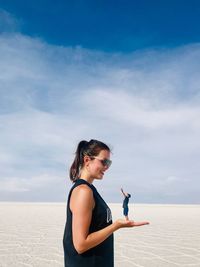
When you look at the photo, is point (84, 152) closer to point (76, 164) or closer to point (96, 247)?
point (76, 164)

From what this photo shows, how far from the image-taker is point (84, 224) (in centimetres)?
199

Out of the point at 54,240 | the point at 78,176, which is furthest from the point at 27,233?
the point at 78,176

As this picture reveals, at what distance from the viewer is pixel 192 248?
24.6ft

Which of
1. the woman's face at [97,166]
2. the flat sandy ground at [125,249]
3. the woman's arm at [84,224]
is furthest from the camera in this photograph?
the flat sandy ground at [125,249]

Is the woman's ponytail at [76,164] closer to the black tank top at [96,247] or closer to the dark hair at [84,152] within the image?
the dark hair at [84,152]

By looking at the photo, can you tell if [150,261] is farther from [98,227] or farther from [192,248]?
[98,227]

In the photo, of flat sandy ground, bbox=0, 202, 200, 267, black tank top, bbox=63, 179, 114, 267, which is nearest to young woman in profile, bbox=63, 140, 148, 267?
black tank top, bbox=63, 179, 114, 267

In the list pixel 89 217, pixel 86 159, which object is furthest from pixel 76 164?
pixel 89 217

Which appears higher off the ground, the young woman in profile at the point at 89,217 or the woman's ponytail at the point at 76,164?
the woman's ponytail at the point at 76,164

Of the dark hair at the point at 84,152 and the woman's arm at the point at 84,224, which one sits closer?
the woman's arm at the point at 84,224

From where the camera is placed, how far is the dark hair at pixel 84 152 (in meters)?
2.29

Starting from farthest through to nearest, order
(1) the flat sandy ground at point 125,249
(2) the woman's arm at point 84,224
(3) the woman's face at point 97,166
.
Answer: (1) the flat sandy ground at point 125,249, (3) the woman's face at point 97,166, (2) the woman's arm at point 84,224

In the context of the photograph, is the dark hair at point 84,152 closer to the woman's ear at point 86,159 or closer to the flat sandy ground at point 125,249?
the woman's ear at point 86,159

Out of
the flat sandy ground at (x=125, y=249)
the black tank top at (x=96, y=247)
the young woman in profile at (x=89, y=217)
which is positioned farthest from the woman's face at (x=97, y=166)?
the flat sandy ground at (x=125, y=249)
